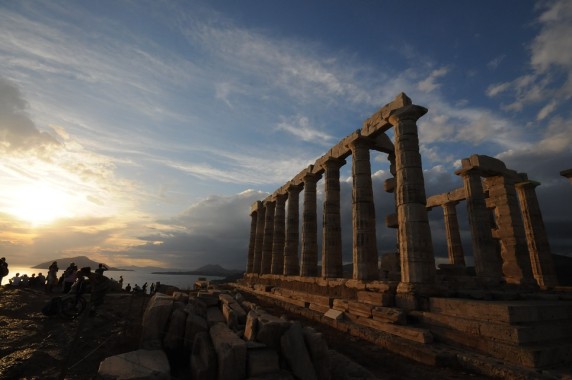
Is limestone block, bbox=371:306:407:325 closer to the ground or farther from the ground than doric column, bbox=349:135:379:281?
closer to the ground

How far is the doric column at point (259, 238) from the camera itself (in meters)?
30.6

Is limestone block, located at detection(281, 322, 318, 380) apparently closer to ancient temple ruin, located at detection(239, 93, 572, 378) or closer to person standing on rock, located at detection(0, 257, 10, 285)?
ancient temple ruin, located at detection(239, 93, 572, 378)

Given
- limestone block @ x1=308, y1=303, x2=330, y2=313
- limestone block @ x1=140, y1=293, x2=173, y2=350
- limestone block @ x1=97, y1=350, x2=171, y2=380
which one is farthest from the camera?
limestone block @ x1=308, y1=303, x2=330, y2=313

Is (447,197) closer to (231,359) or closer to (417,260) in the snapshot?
(417,260)

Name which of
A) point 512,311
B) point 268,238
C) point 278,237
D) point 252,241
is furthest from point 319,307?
point 252,241

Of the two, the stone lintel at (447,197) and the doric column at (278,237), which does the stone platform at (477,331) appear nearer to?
the stone lintel at (447,197)

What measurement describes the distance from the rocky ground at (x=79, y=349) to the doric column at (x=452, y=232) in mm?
17207

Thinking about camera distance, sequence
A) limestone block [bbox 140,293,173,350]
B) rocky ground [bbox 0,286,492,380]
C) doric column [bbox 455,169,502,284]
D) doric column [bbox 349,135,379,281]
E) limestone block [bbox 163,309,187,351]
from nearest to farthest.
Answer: rocky ground [bbox 0,286,492,380]
limestone block [bbox 140,293,173,350]
limestone block [bbox 163,309,187,351]
doric column [bbox 349,135,379,281]
doric column [bbox 455,169,502,284]

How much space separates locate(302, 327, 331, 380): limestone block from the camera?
538cm

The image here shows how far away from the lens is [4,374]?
5070mm

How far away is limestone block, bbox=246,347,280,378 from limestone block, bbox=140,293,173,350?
7.36 ft

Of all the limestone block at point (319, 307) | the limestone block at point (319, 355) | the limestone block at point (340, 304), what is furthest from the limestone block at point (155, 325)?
the limestone block at point (319, 307)

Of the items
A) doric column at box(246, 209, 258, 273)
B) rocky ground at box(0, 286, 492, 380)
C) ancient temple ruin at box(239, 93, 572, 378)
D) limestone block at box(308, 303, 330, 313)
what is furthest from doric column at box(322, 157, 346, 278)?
doric column at box(246, 209, 258, 273)

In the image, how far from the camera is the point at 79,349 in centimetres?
710
